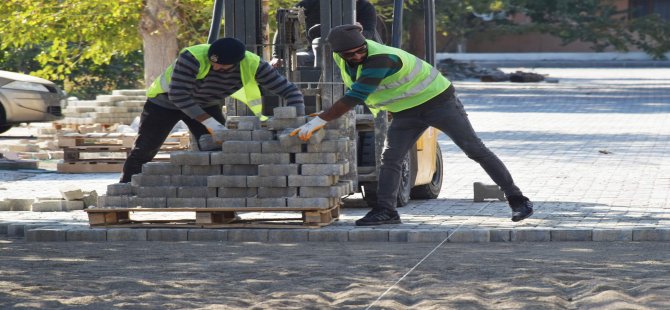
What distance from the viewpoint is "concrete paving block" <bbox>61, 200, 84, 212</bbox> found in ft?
43.6

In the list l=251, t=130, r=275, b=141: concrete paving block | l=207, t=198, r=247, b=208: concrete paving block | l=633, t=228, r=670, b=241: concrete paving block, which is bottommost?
l=633, t=228, r=670, b=241: concrete paving block

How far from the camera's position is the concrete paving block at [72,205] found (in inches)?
523

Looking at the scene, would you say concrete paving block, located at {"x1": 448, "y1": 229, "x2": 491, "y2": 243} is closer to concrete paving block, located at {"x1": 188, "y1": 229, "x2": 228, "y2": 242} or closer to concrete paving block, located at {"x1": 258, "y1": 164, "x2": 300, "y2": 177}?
concrete paving block, located at {"x1": 258, "y1": 164, "x2": 300, "y2": 177}

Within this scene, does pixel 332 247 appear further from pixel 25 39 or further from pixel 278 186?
pixel 25 39

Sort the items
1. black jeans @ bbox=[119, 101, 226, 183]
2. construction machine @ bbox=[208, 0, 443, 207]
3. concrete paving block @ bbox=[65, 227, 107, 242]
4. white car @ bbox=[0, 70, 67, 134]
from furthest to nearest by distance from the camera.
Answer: white car @ bbox=[0, 70, 67, 134], construction machine @ bbox=[208, 0, 443, 207], black jeans @ bbox=[119, 101, 226, 183], concrete paving block @ bbox=[65, 227, 107, 242]

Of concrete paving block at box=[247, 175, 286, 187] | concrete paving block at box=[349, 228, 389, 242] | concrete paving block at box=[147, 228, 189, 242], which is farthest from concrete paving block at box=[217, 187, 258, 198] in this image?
concrete paving block at box=[349, 228, 389, 242]

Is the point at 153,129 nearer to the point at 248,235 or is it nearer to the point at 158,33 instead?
the point at 248,235

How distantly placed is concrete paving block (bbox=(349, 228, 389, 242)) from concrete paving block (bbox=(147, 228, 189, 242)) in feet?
4.35

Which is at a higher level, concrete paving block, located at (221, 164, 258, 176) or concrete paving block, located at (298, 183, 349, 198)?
concrete paving block, located at (221, 164, 258, 176)

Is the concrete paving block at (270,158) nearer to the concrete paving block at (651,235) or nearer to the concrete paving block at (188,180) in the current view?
the concrete paving block at (188,180)

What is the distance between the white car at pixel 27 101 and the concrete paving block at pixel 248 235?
12.9 m

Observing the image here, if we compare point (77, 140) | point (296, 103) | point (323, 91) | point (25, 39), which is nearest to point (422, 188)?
point (323, 91)

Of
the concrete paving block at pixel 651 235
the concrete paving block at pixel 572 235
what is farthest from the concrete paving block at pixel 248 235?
the concrete paving block at pixel 651 235

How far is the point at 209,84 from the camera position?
12000mm
